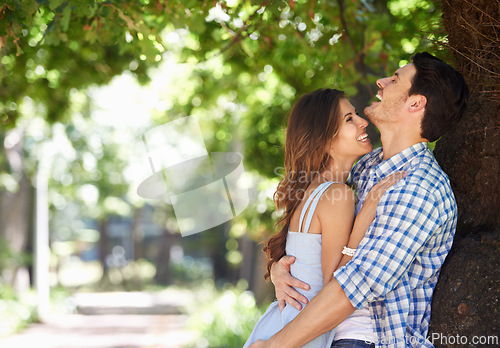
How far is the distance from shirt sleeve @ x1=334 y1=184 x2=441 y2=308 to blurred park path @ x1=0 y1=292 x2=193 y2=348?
393 inches

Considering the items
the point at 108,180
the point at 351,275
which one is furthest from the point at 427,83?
the point at 108,180

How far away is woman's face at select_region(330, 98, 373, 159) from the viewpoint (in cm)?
269

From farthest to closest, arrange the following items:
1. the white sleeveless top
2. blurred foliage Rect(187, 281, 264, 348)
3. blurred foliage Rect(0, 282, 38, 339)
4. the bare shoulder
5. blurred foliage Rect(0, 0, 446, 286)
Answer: blurred foliage Rect(0, 282, 38, 339), blurred foliage Rect(187, 281, 264, 348), blurred foliage Rect(0, 0, 446, 286), the bare shoulder, the white sleeveless top

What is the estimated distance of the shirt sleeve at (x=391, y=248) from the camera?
2018 millimetres

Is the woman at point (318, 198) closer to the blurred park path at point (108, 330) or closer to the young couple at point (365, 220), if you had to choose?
the young couple at point (365, 220)

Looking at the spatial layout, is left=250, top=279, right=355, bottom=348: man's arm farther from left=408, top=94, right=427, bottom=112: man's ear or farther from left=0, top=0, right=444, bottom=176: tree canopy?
left=0, top=0, right=444, bottom=176: tree canopy

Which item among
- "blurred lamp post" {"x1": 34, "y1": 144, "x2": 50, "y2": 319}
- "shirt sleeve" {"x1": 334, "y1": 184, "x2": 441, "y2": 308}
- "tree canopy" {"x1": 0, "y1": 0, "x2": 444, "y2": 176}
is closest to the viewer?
"shirt sleeve" {"x1": 334, "y1": 184, "x2": 441, "y2": 308}

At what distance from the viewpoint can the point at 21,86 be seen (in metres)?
8.72

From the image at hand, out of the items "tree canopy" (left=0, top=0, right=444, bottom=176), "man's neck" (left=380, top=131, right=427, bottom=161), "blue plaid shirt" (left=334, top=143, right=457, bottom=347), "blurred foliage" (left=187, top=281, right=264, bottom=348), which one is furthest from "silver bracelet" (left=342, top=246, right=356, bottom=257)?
"blurred foliage" (left=187, top=281, right=264, bottom=348)

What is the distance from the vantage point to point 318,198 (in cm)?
240

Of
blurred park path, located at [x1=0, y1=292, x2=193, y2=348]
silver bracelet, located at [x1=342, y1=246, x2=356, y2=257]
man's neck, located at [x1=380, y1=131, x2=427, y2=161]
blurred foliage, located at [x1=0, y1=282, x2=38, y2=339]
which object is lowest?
blurred park path, located at [x1=0, y1=292, x2=193, y2=348]

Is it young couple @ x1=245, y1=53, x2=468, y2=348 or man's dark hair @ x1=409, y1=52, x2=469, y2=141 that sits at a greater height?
man's dark hair @ x1=409, y1=52, x2=469, y2=141

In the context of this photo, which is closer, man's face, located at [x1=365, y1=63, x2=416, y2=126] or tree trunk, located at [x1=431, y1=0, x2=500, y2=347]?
tree trunk, located at [x1=431, y1=0, x2=500, y2=347]

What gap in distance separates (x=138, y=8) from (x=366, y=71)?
2.41 meters
